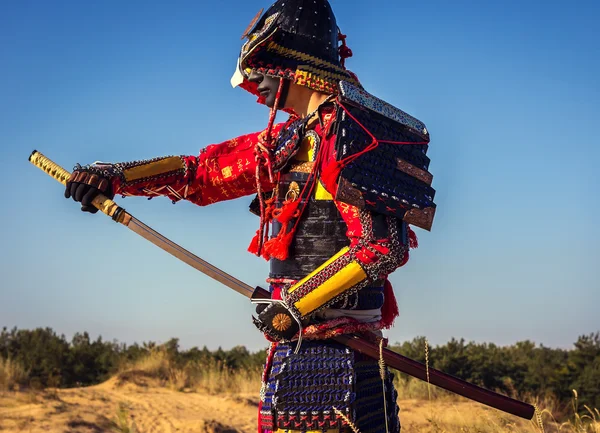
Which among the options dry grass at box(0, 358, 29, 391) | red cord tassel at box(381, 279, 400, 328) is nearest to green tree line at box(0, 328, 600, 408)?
dry grass at box(0, 358, 29, 391)

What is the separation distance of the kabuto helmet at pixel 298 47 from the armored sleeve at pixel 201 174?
476 mm

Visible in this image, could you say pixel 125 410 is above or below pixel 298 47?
below

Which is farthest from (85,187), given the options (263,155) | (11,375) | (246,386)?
(246,386)

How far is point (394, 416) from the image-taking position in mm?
3980

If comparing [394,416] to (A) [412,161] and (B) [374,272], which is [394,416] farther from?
(A) [412,161]

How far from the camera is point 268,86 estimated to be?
161 inches

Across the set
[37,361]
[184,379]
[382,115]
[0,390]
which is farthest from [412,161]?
[37,361]

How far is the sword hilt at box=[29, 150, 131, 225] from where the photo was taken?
158 inches

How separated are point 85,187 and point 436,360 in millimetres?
9539

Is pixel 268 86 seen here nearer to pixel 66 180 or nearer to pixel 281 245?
pixel 281 245

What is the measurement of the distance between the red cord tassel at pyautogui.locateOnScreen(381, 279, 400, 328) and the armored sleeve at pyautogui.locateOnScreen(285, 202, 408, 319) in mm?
733

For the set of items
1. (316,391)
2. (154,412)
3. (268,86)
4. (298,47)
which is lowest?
(154,412)

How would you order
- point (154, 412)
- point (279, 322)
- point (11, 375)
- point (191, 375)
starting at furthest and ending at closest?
point (191, 375) < point (11, 375) < point (154, 412) < point (279, 322)

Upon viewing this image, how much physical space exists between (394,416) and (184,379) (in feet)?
30.8
